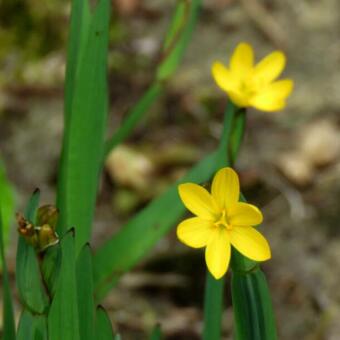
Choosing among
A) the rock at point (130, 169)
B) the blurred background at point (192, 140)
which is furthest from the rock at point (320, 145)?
the rock at point (130, 169)

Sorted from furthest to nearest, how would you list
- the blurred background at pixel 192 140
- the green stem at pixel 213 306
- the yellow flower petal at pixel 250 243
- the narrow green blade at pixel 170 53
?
the blurred background at pixel 192 140
the narrow green blade at pixel 170 53
the green stem at pixel 213 306
the yellow flower petal at pixel 250 243

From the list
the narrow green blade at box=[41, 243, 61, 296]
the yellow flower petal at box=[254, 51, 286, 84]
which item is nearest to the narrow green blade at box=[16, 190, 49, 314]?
the narrow green blade at box=[41, 243, 61, 296]

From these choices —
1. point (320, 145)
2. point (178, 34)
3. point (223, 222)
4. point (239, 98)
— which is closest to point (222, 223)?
point (223, 222)

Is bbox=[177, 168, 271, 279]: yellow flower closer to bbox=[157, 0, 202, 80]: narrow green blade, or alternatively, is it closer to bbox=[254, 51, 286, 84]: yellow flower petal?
bbox=[254, 51, 286, 84]: yellow flower petal

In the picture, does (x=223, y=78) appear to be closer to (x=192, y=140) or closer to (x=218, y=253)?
(x=218, y=253)

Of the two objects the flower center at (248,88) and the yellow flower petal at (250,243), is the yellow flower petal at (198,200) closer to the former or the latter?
the yellow flower petal at (250,243)

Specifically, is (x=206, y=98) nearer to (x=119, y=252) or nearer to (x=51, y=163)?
(x=51, y=163)
